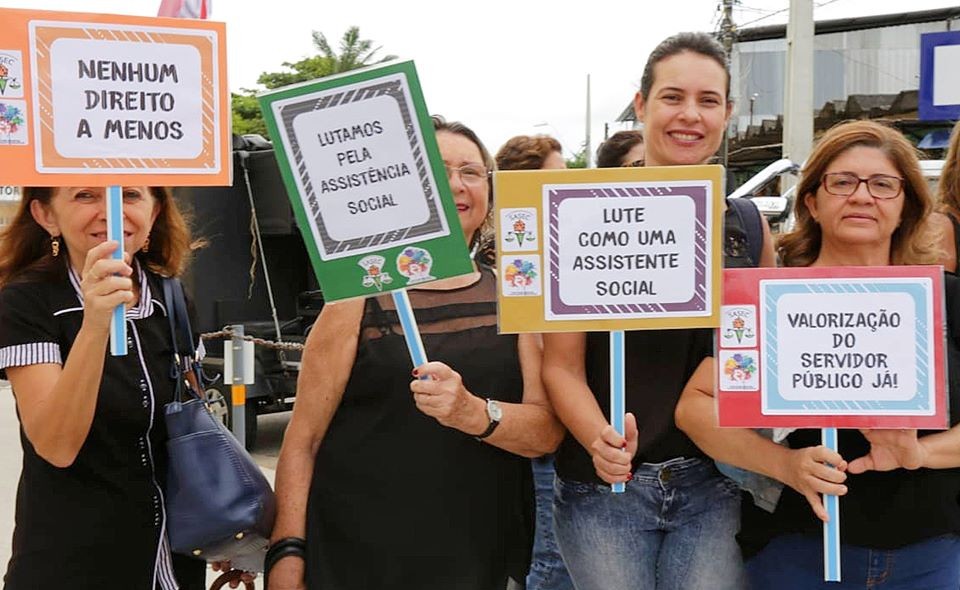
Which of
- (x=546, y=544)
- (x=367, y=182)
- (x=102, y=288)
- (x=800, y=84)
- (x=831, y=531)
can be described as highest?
(x=800, y=84)

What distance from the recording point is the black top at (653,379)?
2.28 meters

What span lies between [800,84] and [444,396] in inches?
500

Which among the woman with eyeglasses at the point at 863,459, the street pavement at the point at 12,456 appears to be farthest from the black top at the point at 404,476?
the street pavement at the point at 12,456

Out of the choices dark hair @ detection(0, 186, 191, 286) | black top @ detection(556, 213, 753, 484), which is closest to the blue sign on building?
black top @ detection(556, 213, 753, 484)

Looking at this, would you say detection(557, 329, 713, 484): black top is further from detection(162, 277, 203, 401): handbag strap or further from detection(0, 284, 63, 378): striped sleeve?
detection(0, 284, 63, 378): striped sleeve

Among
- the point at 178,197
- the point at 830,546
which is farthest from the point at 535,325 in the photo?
the point at 178,197

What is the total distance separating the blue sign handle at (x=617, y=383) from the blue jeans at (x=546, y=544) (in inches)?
37.6

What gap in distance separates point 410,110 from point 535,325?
21.8 inches

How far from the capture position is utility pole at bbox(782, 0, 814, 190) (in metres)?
13.5

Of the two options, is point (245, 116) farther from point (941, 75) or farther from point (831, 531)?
point (831, 531)

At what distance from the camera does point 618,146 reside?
3799 mm

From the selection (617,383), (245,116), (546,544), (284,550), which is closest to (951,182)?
(617,383)

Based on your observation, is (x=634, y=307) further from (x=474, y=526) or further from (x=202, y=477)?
(x=202, y=477)

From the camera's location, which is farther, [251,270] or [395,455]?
[251,270]
